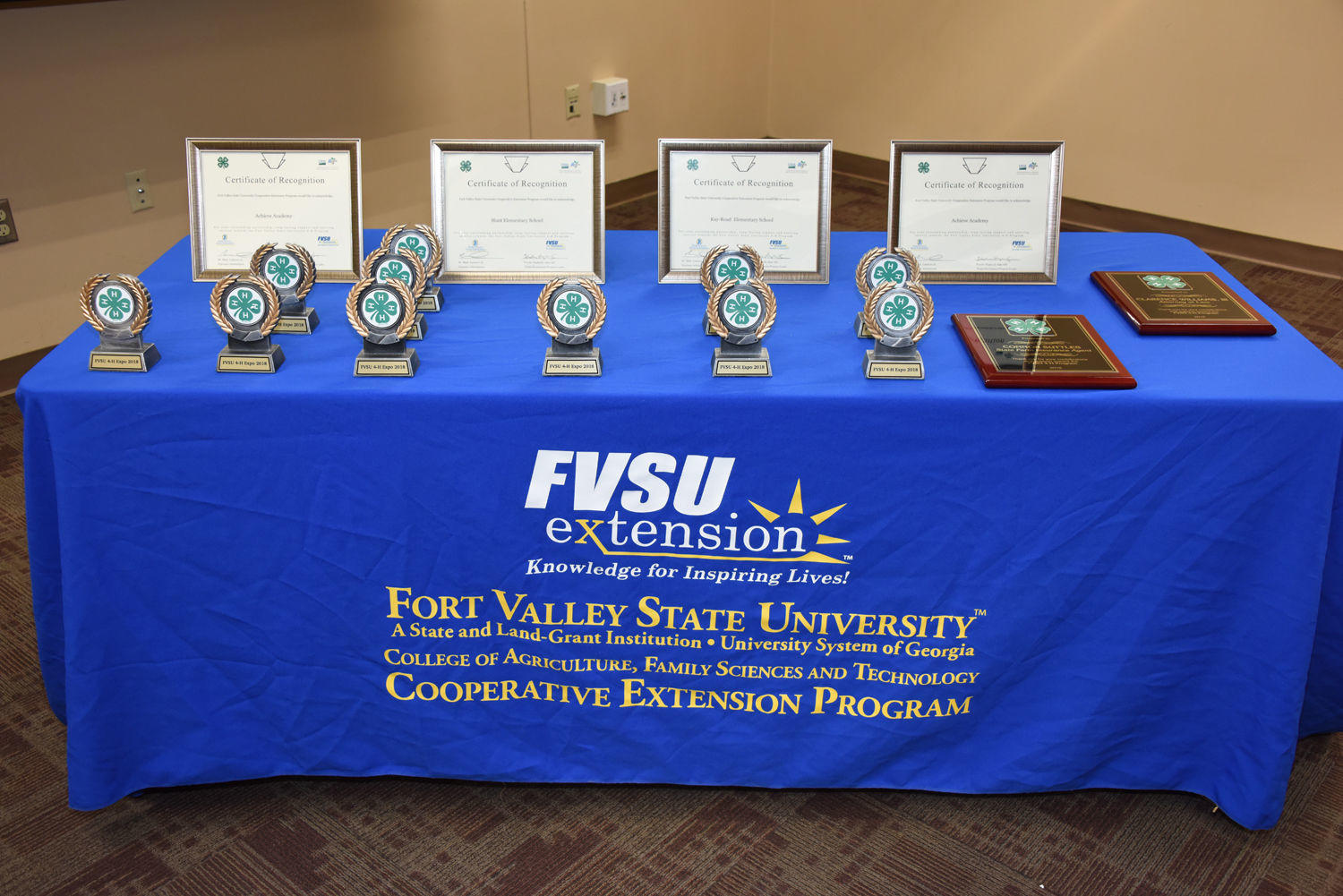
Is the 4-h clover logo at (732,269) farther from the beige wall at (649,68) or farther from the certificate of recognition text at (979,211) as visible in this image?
the beige wall at (649,68)

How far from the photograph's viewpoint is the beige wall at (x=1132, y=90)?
152 inches

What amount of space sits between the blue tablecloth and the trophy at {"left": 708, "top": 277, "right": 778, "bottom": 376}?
4 cm

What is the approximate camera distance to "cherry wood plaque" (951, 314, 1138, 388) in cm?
146

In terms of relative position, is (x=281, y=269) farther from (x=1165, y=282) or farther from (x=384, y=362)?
(x=1165, y=282)

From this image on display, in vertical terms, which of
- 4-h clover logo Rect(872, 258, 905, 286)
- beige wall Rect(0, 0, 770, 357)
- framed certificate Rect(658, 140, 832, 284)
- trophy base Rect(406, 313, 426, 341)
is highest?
beige wall Rect(0, 0, 770, 357)

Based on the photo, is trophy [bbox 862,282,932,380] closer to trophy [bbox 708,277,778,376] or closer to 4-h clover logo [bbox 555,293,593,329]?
trophy [bbox 708,277,778,376]

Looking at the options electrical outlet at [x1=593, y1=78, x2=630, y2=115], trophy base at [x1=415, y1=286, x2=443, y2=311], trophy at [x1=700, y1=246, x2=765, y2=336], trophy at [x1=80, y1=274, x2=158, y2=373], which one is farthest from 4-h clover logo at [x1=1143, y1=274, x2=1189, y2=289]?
electrical outlet at [x1=593, y1=78, x2=630, y2=115]

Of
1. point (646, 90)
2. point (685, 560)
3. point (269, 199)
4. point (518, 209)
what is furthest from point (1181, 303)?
point (646, 90)

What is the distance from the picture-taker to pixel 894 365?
1486 millimetres

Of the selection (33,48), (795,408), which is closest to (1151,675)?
(795,408)

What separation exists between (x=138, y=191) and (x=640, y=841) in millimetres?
2574

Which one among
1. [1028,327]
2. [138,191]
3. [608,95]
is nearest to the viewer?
[1028,327]

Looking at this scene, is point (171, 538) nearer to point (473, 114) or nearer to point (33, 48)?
point (33, 48)

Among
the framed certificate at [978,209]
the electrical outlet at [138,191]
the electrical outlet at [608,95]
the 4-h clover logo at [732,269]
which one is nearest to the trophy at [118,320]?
the 4-h clover logo at [732,269]
